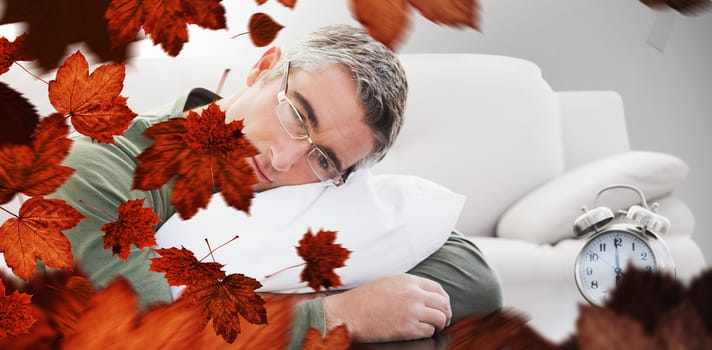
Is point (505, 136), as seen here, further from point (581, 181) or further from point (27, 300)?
point (27, 300)

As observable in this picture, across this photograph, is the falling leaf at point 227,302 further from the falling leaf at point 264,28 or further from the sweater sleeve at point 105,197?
the falling leaf at point 264,28

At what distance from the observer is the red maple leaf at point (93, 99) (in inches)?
26.7

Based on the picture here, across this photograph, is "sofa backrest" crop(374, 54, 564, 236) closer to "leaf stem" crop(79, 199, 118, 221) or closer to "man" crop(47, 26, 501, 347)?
"man" crop(47, 26, 501, 347)

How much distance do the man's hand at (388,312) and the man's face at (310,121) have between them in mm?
140

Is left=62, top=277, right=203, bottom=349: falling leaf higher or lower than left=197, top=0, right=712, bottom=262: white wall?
lower

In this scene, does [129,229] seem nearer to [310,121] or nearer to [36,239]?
[36,239]

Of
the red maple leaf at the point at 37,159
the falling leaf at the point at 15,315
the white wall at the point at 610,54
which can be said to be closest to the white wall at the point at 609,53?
the white wall at the point at 610,54

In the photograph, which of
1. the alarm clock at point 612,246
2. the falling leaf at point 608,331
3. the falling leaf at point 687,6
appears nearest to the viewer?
the falling leaf at point 687,6

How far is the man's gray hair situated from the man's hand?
142mm

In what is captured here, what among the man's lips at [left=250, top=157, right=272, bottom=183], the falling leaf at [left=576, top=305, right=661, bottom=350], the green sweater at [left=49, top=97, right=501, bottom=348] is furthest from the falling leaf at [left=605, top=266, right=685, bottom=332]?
the man's lips at [left=250, top=157, right=272, bottom=183]

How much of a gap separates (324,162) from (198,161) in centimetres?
13

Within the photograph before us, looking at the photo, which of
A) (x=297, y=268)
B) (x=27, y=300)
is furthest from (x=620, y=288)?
(x=27, y=300)

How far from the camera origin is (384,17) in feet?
1.91

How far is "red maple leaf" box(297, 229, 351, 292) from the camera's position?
74 centimetres
